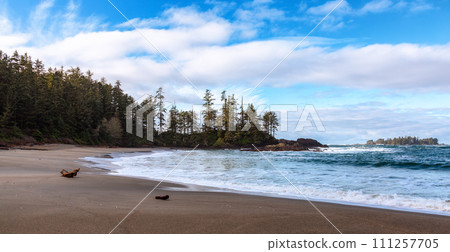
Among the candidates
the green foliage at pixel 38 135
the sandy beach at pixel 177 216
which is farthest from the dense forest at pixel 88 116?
the sandy beach at pixel 177 216

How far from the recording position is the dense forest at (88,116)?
34.0 m

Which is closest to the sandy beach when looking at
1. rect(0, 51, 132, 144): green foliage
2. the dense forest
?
the dense forest

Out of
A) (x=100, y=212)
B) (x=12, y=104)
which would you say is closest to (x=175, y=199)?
(x=100, y=212)

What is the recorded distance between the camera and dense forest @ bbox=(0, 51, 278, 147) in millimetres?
34000

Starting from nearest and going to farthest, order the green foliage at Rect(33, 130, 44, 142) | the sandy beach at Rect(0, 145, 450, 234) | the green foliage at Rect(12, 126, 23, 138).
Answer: the sandy beach at Rect(0, 145, 450, 234) < the green foliage at Rect(12, 126, 23, 138) < the green foliage at Rect(33, 130, 44, 142)

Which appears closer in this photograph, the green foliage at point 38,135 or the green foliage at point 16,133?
the green foliage at point 16,133

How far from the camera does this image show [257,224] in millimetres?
3611

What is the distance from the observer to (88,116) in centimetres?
4691

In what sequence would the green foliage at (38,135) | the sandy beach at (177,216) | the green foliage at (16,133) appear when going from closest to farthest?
the sandy beach at (177,216)
the green foliage at (16,133)
the green foliage at (38,135)

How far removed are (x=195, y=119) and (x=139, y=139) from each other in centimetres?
1893

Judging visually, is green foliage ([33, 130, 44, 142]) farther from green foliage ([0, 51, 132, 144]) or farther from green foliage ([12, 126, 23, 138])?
green foliage ([12, 126, 23, 138])

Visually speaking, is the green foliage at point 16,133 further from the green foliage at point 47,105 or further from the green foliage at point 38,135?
the green foliage at point 38,135

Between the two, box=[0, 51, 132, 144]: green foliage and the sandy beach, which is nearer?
the sandy beach
